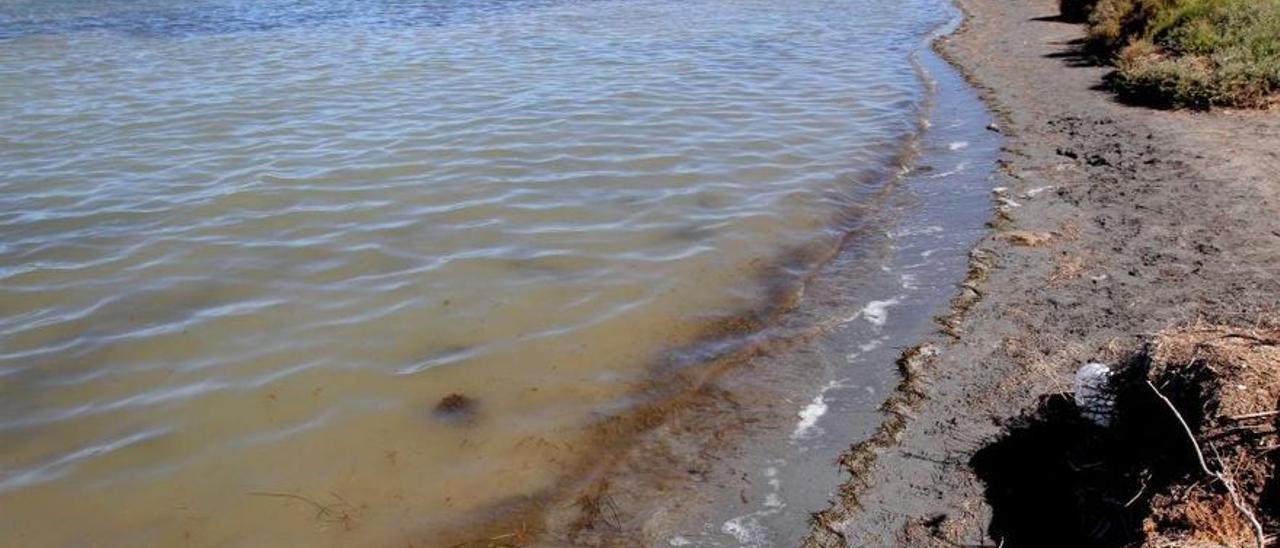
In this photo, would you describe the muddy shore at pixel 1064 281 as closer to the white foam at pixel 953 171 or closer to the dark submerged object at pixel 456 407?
the white foam at pixel 953 171

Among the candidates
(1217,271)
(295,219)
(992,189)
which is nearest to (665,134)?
(992,189)

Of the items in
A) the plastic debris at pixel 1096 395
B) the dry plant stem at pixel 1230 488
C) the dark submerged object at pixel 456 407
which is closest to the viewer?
the dry plant stem at pixel 1230 488

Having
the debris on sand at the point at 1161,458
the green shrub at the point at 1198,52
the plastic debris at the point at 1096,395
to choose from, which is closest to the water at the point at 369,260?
the debris on sand at the point at 1161,458

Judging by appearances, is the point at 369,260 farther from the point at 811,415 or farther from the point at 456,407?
the point at 811,415

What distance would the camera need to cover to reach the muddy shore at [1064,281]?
4918mm

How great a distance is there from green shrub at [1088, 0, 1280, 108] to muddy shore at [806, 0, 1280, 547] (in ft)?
1.20

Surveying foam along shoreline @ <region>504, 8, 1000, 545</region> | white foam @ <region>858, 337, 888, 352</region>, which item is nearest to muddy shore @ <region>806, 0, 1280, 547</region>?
foam along shoreline @ <region>504, 8, 1000, 545</region>

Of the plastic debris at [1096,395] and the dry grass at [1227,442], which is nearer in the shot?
the dry grass at [1227,442]

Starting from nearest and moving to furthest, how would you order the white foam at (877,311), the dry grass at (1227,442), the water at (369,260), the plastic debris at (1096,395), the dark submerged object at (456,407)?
the dry grass at (1227,442)
the plastic debris at (1096,395)
the water at (369,260)
the dark submerged object at (456,407)
the white foam at (877,311)

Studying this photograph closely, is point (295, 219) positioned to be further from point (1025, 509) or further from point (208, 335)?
point (1025, 509)

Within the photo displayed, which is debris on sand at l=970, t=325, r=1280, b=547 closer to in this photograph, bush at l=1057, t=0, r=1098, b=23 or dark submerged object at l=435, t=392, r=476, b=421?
dark submerged object at l=435, t=392, r=476, b=421

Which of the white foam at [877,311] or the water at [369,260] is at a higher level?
the water at [369,260]

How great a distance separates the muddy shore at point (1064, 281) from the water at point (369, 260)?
1.41 m

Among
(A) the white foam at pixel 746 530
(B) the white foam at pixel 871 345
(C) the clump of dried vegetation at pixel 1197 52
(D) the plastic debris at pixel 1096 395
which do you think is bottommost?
(A) the white foam at pixel 746 530
